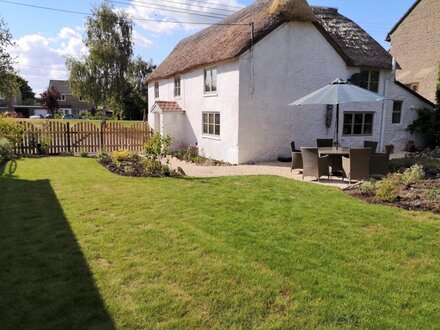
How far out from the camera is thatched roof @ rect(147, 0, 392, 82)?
1440 cm

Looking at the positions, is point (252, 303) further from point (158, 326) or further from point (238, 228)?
point (238, 228)

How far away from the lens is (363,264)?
4.55 metres

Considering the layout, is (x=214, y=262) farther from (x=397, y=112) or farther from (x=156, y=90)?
(x=156, y=90)

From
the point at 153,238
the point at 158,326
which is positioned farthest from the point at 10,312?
the point at 153,238

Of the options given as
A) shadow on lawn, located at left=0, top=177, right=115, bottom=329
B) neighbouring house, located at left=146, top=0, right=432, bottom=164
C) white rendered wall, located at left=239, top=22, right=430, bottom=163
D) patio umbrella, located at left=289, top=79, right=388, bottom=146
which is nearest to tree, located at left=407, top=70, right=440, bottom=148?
neighbouring house, located at left=146, top=0, right=432, bottom=164

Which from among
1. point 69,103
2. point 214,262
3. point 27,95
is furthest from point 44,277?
point 27,95

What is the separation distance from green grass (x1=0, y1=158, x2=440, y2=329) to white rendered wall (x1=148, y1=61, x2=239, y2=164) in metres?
7.39

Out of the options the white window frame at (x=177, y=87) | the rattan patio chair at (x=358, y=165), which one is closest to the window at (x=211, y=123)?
the white window frame at (x=177, y=87)

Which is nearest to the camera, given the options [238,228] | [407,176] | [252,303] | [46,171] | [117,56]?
[252,303]

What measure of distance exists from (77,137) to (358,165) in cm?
1424

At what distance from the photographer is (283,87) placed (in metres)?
15.1

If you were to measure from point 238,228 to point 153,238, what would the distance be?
140 centimetres

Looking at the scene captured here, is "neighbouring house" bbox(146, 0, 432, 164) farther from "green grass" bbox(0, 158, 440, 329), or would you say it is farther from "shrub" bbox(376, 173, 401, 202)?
"green grass" bbox(0, 158, 440, 329)

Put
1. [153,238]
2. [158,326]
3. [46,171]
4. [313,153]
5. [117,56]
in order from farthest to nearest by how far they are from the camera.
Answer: [117,56], [46,171], [313,153], [153,238], [158,326]
